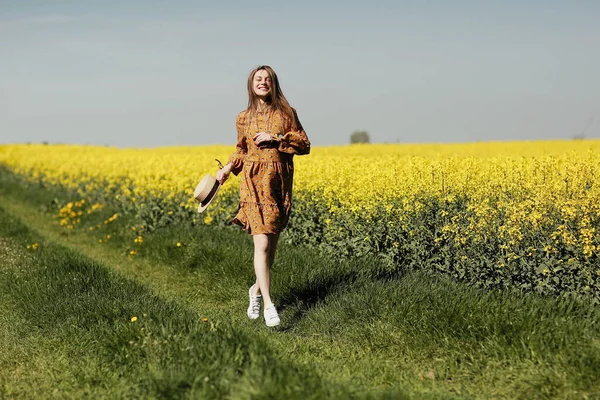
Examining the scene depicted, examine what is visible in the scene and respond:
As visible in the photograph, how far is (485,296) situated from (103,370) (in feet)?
10.2

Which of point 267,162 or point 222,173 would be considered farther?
point 222,173

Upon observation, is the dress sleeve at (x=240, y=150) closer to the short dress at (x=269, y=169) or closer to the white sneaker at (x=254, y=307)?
the short dress at (x=269, y=169)

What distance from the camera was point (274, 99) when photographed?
6324mm

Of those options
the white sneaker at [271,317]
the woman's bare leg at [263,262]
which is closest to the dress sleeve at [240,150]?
the woman's bare leg at [263,262]

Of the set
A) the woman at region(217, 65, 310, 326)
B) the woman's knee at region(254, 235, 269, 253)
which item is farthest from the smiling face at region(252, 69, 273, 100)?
the woman's knee at region(254, 235, 269, 253)

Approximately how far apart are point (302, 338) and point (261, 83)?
2213mm

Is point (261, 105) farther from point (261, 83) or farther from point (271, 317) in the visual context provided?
point (271, 317)

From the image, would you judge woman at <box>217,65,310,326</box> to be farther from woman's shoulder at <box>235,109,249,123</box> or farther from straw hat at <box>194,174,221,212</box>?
straw hat at <box>194,174,221,212</box>

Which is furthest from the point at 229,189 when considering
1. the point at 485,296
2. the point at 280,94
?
the point at 485,296

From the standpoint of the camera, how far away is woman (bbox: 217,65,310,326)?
629 cm

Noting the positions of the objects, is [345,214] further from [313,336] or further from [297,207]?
[313,336]

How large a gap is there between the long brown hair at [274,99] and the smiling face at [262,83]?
24mm

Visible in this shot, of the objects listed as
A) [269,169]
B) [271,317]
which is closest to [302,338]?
[271,317]

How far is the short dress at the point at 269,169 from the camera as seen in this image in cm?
629
